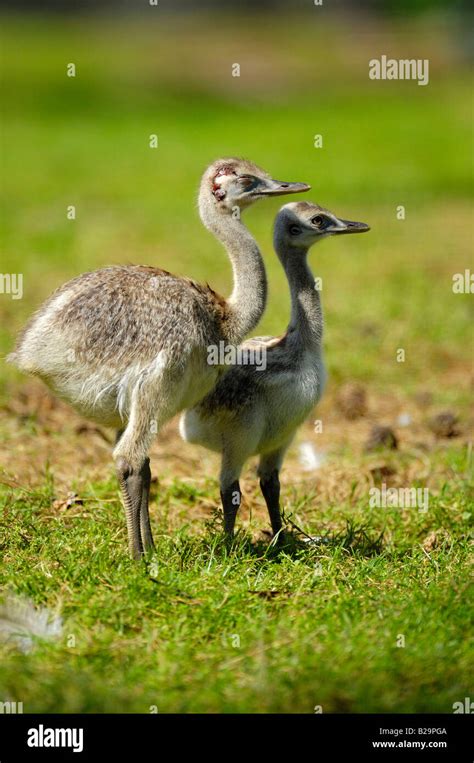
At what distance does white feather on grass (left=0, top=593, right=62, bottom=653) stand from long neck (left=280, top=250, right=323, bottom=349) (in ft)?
6.71

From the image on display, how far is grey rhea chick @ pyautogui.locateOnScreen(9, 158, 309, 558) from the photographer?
17.0 feet

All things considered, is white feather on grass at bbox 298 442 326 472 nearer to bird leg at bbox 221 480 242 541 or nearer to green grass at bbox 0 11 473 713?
green grass at bbox 0 11 473 713

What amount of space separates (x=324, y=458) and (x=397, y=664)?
3002 mm

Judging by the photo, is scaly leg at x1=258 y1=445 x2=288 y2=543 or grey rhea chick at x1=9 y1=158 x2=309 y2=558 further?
scaly leg at x1=258 y1=445 x2=288 y2=543

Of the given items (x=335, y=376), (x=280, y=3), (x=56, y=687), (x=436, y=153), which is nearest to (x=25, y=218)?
(x=335, y=376)

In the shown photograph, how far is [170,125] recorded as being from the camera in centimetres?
2617

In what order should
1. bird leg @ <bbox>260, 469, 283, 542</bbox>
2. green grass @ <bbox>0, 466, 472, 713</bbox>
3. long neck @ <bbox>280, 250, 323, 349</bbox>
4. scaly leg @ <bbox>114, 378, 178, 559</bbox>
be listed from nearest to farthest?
green grass @ <bbox>0, 466, 472, 713</bbox>, scaly leg @ <bbox>114, 378, 178, 559</bbox>, bird leg @ <bbox>260, 469, 283, 542</bbox>, long neck @ <bbox>280, 250, 323, 349</bbox>

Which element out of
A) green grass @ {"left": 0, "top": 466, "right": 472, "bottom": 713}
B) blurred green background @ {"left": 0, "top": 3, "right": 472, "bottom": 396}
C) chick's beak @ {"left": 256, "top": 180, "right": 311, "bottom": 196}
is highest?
blurred green background @ {"left": 0, "top": 3, "right": 472, "bottom": 396}

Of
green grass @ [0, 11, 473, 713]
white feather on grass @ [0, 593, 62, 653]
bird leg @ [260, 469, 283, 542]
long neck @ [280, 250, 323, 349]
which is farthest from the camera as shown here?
long neck @ [280, 250, 323, 349]

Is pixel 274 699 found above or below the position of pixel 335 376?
below

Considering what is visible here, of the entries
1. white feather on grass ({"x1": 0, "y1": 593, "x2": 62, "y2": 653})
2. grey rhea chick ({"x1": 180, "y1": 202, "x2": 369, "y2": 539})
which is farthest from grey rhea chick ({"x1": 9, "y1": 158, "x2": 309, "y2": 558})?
white feather on grass ({"x1": 0, "y1": 593, "x2": 62, "y2": 653})

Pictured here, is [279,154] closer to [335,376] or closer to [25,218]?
[25,218]

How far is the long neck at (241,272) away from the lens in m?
5.69

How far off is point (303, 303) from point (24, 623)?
2.29m
